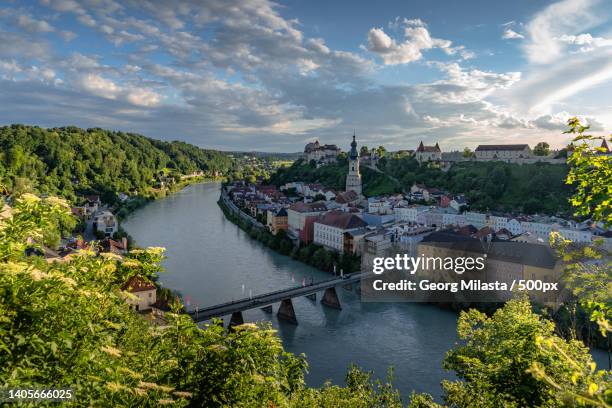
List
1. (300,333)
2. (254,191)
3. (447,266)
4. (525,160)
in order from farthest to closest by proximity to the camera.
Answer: (254,191)
(525,160)
(447,266)
(300,333)

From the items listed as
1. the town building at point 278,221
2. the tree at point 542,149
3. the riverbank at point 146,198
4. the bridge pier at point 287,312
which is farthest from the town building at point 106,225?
the tree at point 542,149

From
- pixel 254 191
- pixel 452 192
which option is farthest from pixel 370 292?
pixel 254 191

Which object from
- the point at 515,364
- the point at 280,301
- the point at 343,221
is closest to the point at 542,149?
the point at 343,221

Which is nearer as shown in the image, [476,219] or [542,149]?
[476,219]

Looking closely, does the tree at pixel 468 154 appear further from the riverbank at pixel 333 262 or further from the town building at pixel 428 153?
the riverbank at pixel 333 262

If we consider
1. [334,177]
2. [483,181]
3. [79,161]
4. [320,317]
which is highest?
[483,181]

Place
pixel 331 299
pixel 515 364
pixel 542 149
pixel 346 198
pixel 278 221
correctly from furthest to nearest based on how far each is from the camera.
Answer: pixel 542 149, pixel 346 198, pixel 278 221, pixel 331 299, pixel 515 364

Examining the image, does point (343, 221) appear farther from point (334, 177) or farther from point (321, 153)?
point (321, 153)

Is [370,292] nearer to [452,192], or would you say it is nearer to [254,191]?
[452,192]
